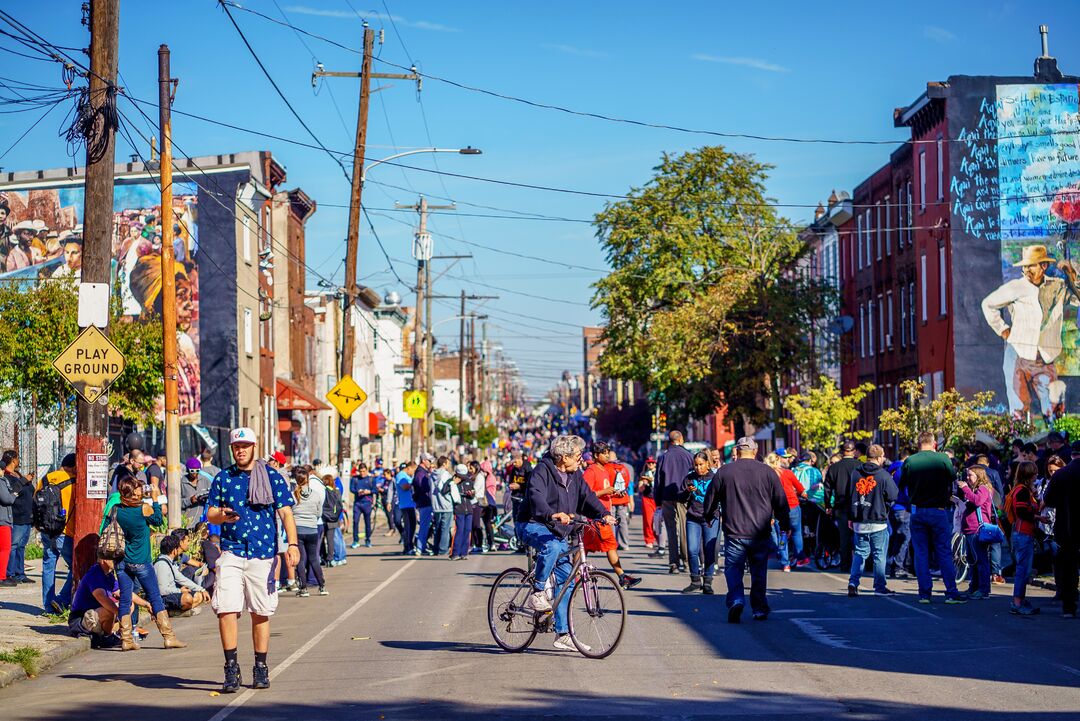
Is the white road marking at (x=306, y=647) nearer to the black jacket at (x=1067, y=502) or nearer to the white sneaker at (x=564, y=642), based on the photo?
the white sneaker at (x=564, y=642)

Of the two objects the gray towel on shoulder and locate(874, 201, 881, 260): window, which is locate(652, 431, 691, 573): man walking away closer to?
the gray towel on shoulder

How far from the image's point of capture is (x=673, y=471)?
20625 mm

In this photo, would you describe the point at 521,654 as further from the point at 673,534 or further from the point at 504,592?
the point at 673,534

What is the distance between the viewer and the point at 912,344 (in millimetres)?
47000

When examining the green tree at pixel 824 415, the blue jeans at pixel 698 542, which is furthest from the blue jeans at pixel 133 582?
the green tree at pixel 824 415

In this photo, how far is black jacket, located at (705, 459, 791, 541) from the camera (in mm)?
14969

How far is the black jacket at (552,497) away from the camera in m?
12.5

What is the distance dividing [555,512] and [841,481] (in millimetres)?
8799

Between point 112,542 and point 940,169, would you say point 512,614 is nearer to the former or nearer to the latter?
point 112,542

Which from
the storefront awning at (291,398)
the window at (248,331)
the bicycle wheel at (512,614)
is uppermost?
the window at (248,331)

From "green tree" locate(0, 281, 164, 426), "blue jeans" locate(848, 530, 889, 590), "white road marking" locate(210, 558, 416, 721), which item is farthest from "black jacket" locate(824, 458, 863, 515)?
"green tree" locate(0, 281, 164, 426)

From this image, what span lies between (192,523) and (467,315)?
2080 inches

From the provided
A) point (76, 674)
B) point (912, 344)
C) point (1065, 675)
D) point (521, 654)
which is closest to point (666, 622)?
point (521, 654)

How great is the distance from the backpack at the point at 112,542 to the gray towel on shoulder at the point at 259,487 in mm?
3447
